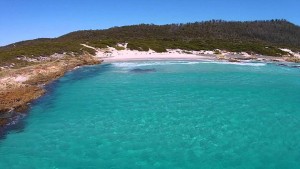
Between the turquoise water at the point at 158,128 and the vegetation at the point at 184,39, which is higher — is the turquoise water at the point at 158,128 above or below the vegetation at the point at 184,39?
below

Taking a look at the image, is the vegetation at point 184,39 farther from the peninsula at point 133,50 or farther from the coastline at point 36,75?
the coastline at point 36,75

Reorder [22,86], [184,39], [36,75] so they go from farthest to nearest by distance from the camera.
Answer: [184,39] → [36,75] → [22,86]

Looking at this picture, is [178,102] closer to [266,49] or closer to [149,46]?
[149,46]

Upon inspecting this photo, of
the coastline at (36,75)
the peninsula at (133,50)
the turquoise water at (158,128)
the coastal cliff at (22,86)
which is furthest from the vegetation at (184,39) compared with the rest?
the turquoise water at (158,128)

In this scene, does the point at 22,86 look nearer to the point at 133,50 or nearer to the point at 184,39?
the point at 133,50

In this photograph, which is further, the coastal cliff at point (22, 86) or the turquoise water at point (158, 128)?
the coastal cliff at point (22, 86)

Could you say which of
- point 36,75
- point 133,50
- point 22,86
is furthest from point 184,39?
point 22,86

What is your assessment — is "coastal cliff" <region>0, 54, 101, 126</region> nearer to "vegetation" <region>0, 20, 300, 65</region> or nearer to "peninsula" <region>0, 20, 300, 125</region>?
"peninsula" <region>0, 20, 300, 125</region>
